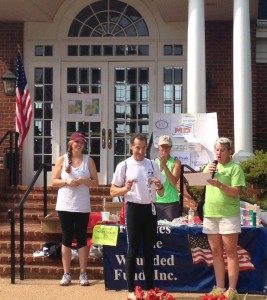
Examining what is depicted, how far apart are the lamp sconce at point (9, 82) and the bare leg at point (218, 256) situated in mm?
6560

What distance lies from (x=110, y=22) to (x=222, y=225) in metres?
6.83

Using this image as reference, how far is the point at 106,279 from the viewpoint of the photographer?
6734 mm

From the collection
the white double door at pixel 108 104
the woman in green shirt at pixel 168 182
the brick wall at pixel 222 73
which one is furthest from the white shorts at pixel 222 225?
the white double door at pixel 108 104

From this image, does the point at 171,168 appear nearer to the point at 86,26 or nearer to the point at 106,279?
the point at 106,279

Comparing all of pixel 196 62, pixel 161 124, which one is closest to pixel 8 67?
pixel 161 124

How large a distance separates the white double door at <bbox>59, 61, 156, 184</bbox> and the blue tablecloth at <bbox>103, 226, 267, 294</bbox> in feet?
17.2

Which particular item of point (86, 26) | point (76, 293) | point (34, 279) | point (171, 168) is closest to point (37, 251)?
point (34, 279)

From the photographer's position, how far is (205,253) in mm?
6609

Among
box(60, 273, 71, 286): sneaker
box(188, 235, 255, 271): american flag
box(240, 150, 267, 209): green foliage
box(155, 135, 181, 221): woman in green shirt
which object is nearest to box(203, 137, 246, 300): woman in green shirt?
box(188, 235, 255, 271): american flag

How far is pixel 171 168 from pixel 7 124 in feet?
18.2

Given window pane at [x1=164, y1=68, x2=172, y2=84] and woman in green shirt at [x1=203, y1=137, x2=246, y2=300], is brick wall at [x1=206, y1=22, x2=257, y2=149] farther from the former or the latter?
woman in green shirt at [x1=203, y1=137, x2=246, y2=300]

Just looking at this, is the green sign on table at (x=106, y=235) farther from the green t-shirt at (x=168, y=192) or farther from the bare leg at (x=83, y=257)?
the green t-shirt at (x=168, y=192)

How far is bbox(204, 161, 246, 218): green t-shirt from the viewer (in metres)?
6.08

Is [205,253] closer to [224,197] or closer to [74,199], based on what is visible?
[224,197]
